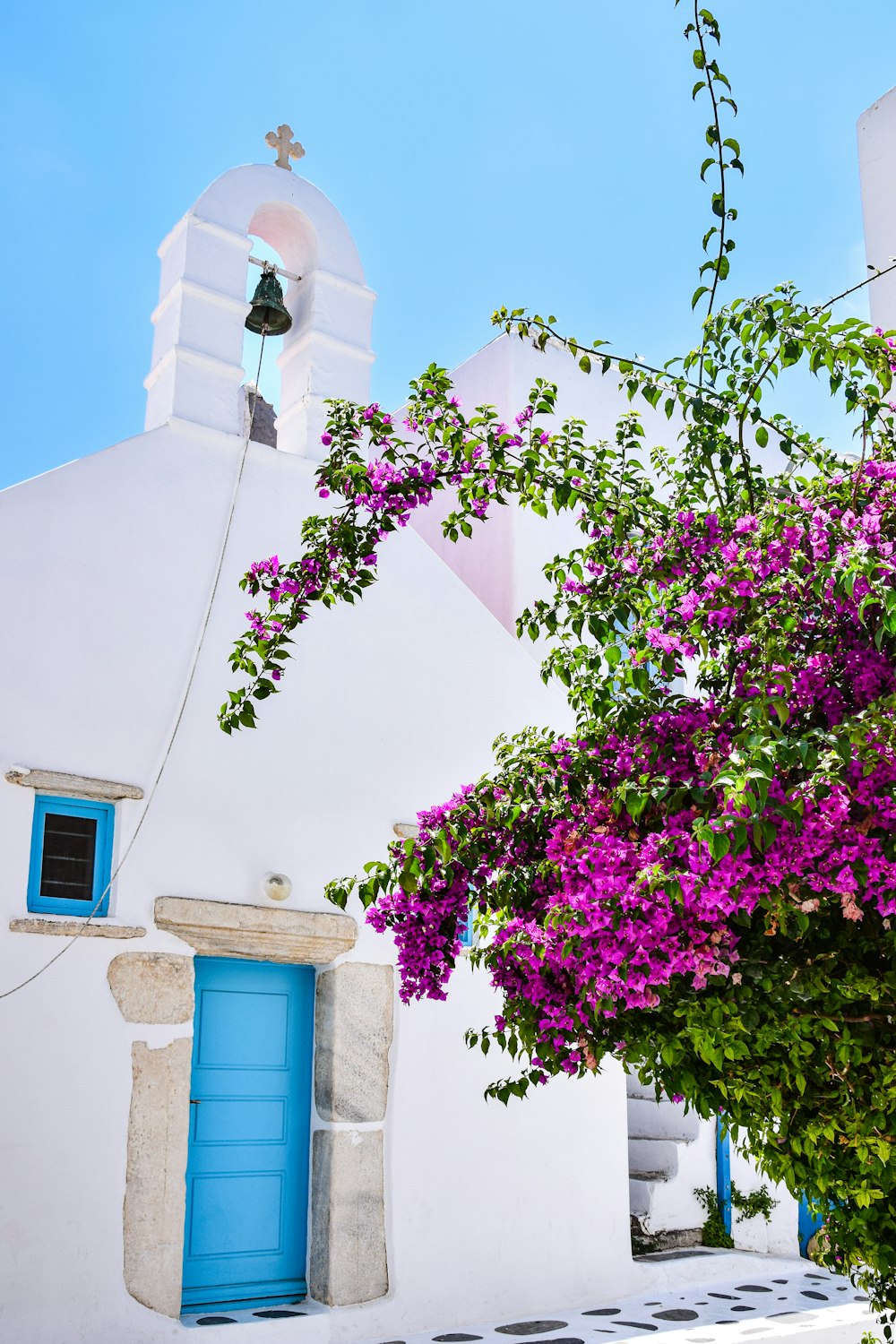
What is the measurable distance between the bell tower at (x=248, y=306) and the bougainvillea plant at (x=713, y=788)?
2.75 metres

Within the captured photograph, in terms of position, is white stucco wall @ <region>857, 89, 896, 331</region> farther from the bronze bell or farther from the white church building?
the bronze bell

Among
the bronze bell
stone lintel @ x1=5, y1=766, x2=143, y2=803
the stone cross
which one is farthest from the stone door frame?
the stone cross

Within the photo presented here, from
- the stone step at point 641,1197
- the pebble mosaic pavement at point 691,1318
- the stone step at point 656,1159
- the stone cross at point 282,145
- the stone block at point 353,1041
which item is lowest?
the pebble mosaic pavement at point 691,1318

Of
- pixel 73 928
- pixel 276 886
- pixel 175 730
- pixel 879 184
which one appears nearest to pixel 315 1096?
pixel 276 886

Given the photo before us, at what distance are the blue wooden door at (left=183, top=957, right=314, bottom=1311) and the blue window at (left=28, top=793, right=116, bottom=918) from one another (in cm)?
65

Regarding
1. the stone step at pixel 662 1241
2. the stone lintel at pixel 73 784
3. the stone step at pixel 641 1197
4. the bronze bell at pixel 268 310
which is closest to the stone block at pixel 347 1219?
the stone lintel at pixel 73 784

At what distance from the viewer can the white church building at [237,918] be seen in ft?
16.3

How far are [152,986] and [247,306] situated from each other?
3.41 meters

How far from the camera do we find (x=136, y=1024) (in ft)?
16.8

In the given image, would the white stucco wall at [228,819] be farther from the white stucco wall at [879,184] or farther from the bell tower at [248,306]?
the white stucco wall at [879,184]

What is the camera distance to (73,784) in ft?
17.0

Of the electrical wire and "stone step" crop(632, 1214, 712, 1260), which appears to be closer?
the electrical wire

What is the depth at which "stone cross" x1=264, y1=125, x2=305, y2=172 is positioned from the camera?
679 cm

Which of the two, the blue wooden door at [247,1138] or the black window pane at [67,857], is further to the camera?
the blue wooden door at [247,1138]
